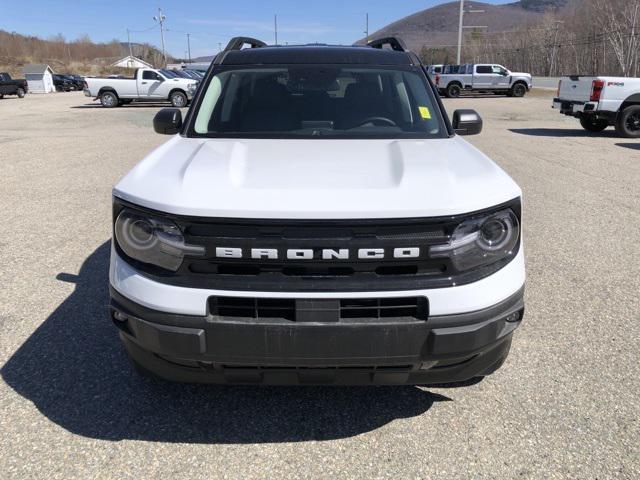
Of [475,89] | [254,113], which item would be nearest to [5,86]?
[475,89]

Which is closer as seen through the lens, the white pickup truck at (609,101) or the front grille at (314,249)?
the front grille at (314,249)

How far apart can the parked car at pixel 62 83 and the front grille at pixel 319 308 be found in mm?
52573

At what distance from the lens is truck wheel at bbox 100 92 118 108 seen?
2493 centimetres

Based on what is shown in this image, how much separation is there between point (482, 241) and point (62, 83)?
5295 centimetres

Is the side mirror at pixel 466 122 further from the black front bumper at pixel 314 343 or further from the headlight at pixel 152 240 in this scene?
the headlight at pixel 152 240

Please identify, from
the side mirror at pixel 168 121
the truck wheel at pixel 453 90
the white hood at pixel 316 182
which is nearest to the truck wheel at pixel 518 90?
the truck wheel at pixel 453 90

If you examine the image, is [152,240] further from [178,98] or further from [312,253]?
[178,98]

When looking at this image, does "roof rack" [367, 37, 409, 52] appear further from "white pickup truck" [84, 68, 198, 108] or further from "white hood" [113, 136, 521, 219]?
"white pickup truck" [84, 68, 198, 108]

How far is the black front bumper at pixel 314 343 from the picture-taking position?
2137 millimetres

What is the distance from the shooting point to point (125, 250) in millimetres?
2328

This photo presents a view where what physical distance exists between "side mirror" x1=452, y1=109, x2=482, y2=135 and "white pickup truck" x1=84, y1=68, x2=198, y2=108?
22.3 metres

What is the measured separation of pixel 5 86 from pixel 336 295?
40280mm

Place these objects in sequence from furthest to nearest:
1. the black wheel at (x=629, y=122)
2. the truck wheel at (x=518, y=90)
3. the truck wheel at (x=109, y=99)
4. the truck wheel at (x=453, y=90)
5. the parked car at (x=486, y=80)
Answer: the truck wheel at (x=453, y=90) < the truck wheel at (x=518, y=90) < the parked car at (x=486, y=80) < the truck wheel at (x=109, y=99) < the black wheel at (x=629, y=122)

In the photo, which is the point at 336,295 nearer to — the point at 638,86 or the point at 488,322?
the point at 488,322
